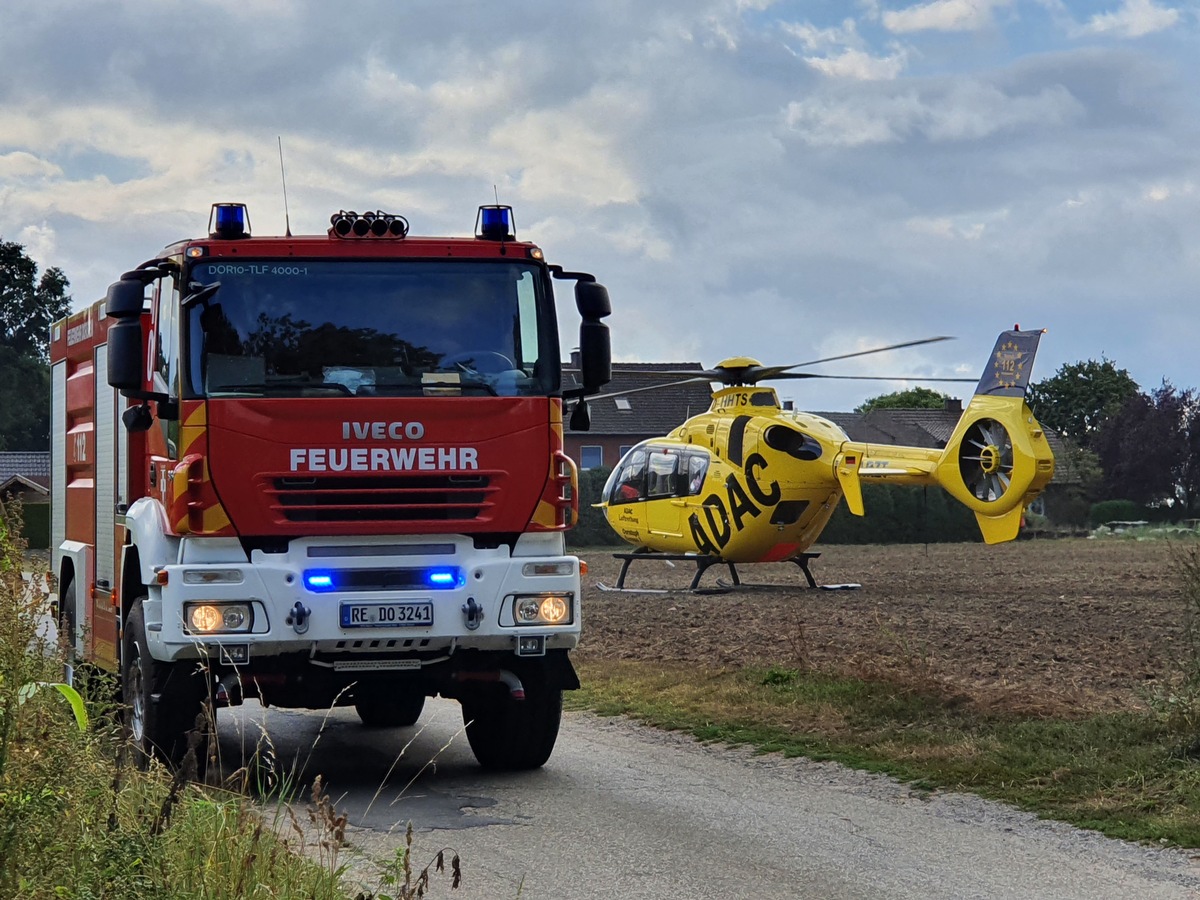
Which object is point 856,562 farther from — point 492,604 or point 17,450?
point 17,450

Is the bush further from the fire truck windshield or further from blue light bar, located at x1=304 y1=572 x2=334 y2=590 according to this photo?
blue light bar, located at x1=304 y1=572 x2=334 y2=590

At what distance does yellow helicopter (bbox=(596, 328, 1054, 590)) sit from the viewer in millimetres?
23375

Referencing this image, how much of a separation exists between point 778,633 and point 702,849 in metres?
10.1

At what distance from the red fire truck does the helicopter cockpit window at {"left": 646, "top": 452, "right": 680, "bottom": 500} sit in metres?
17.6

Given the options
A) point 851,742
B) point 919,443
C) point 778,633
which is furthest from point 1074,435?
point 851,742

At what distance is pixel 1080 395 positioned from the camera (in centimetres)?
9856

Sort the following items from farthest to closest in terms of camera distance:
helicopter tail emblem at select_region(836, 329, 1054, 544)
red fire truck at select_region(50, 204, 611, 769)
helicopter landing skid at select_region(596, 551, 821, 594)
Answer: helicopter landing skid at select_region(596, 551, 821, 594) → helicopter tail emblem at select_region(836, 329, 1054, 544) → red fire truck at select_region(50, 204, 611, 769)

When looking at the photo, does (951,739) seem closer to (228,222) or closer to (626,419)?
(228,222)

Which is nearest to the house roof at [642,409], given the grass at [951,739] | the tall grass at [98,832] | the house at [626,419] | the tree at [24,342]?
the house at [626,419]

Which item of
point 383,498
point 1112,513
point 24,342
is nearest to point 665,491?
point 383,498

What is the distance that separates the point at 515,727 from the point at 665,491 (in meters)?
17.5

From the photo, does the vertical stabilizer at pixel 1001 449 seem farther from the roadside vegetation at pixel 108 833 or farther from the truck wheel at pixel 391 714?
the roadside vegetation at pixel 108 833

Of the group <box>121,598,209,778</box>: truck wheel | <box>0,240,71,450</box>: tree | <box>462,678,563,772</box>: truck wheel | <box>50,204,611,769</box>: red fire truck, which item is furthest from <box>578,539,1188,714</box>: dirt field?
<box>0,240,71,450</box>: tree

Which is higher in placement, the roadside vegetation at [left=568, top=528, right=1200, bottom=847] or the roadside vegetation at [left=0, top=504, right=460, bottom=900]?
the roadside vegetation at [left=0, top=504, right=460, bottom=900]
